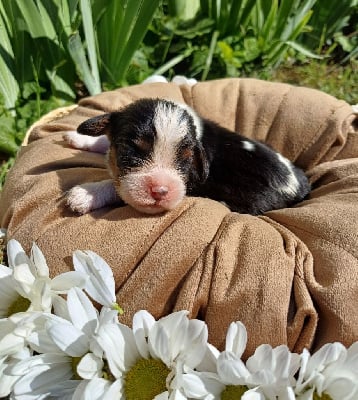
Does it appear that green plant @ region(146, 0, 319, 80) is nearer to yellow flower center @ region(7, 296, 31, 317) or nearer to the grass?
the grass

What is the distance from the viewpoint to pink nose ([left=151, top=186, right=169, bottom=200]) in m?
1.81

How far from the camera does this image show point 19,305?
Answer: 5.41ft

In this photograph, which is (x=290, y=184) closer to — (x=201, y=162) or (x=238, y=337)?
(x=201, y=162)

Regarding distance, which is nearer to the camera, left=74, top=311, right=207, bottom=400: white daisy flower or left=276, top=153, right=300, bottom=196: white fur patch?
left=74, top=311, right=207, bottom=400: white daisy flower

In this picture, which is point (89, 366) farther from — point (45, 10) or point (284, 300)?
point (45, 10)

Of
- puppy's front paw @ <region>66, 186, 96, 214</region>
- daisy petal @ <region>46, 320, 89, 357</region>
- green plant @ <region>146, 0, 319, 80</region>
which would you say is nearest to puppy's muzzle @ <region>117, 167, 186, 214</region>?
puppy's front paw @ <region>66, 186, 96, 214</region>

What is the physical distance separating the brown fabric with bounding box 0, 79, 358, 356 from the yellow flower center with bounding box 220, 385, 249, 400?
7.2 inches

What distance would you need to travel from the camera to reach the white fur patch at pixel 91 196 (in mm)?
1994

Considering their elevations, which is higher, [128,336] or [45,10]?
[45,10]

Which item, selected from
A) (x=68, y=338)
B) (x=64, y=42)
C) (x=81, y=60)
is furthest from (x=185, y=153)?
(x=64, y=42)

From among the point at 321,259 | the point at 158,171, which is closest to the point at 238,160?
the point at 158,171

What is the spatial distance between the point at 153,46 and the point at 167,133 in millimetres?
2131

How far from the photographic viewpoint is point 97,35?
11.0ft

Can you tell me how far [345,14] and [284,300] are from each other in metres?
3.10
